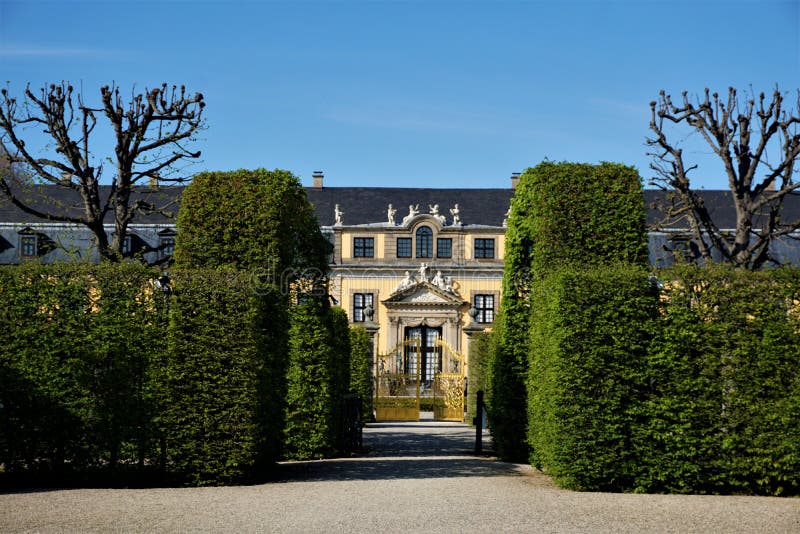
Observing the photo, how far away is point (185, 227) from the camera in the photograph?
40.9 feet

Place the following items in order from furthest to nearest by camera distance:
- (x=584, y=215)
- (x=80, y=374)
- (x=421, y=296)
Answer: (x=421, y=296)
(x=584, y=215)
(x=80, y=374)

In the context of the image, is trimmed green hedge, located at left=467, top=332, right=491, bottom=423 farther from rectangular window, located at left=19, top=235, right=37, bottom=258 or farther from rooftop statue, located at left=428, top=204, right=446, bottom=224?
rectangular window, located at left=19, top=235, right=37, bottom=258

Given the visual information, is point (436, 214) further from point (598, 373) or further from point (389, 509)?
point (389, 509)

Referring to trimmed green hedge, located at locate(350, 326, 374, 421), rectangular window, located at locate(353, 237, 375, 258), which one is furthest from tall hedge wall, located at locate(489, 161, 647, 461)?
rectangular window, located at locate(353, 237, 375, 258)

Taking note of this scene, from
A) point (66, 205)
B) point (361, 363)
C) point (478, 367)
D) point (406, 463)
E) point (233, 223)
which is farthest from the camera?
point (66, 205)

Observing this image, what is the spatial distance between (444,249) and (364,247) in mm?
4213

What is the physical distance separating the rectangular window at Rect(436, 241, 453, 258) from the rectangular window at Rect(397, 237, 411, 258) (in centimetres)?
152

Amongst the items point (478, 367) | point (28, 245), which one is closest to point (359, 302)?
point (28, 245)

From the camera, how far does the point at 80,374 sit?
11.2m

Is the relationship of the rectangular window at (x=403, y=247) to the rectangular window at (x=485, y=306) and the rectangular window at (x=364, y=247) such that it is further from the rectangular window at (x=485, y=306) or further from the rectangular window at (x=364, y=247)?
the rectangular window at (x=485, y=306)

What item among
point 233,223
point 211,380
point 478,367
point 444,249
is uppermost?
point 444,249

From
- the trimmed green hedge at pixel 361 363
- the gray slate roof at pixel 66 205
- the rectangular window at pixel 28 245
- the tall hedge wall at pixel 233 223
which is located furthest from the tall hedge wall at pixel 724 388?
the rectangular window at pixel 28 245

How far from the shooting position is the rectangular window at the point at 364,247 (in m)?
46.7

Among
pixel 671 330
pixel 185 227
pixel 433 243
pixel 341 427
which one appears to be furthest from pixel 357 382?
pixel 433 243
